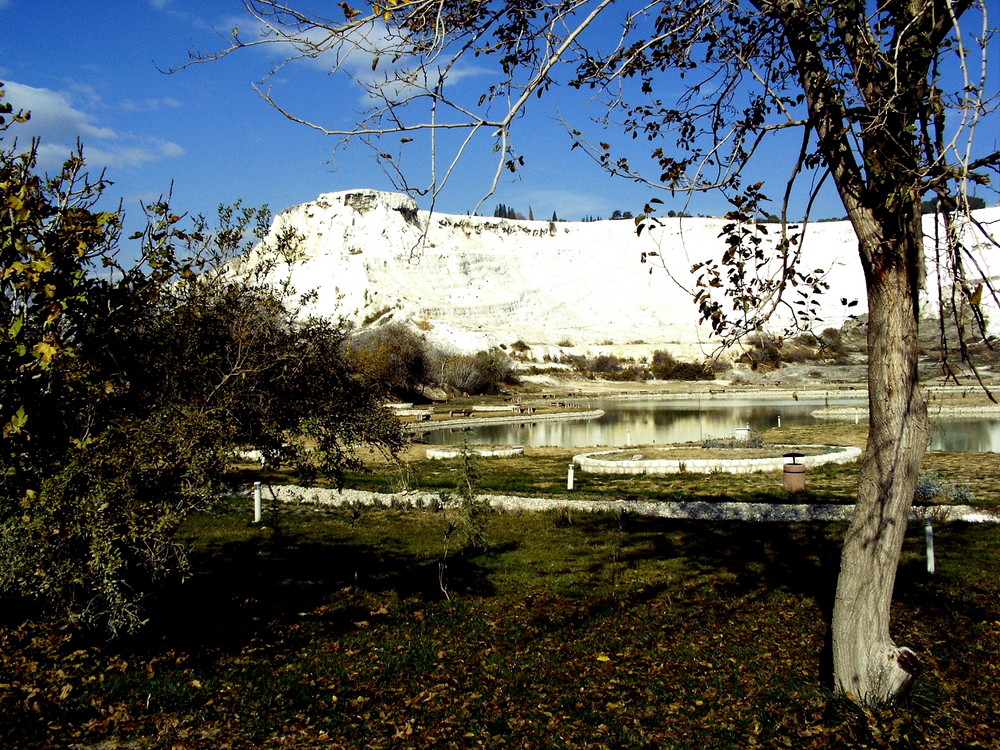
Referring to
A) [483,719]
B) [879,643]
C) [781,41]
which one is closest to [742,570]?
[879,643]

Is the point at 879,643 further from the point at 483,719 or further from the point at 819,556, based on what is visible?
the point at 819,556

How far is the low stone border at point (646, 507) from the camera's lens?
13180 millimetres

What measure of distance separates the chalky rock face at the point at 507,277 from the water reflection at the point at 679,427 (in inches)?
1396

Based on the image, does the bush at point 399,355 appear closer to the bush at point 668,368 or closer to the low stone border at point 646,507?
the bush at point 668,368

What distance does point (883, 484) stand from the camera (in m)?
5.22

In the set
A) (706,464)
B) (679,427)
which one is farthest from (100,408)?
(679,427)

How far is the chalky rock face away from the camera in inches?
3841

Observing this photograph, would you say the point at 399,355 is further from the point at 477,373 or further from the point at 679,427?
the point at 679,427

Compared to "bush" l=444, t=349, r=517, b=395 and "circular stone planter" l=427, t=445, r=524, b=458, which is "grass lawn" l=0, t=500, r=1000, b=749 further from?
"bush" l=444, t=349, r=517, b=395

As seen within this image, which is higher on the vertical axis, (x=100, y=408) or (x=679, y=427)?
(x=100, y=408)

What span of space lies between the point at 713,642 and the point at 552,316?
104056 mm

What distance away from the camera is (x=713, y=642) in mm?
7047

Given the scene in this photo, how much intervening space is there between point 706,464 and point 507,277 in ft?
339

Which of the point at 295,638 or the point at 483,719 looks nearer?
the point at 483,719
